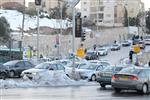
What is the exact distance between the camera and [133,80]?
2538 cm

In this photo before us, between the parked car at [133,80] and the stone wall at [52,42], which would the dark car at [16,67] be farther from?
the stone wall at [52,42]

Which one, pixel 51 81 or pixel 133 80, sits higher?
pixel 133 80

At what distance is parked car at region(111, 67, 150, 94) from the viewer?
83.3ft

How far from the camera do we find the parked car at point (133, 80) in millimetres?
25391

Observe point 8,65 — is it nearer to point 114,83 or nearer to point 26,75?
point 26,75

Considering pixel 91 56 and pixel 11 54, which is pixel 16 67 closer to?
pixel 11 54

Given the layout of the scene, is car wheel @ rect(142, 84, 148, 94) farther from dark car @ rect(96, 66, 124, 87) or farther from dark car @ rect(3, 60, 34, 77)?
dark car @ rect(3, 60, 34, 77)

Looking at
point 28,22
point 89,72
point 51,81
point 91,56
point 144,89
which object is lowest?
→ point 91,56

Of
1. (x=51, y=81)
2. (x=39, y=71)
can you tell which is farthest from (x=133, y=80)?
(x=39, y=71)

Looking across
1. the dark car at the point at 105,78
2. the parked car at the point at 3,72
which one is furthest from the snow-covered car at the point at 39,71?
the dark car at the point at 105,78

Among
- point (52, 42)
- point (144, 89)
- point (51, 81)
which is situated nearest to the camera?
point (144, 89)

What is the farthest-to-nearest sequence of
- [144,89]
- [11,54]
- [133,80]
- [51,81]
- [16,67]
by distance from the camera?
[11,54], [16,67], [51,81], [144,89], [133,80]

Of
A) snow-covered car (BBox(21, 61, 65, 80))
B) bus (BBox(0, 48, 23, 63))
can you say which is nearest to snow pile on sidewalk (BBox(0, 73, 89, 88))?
snow-covered car (BBox(21, 61, 65, 80))

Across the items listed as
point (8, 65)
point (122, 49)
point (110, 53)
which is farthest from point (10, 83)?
point (122, 49)
